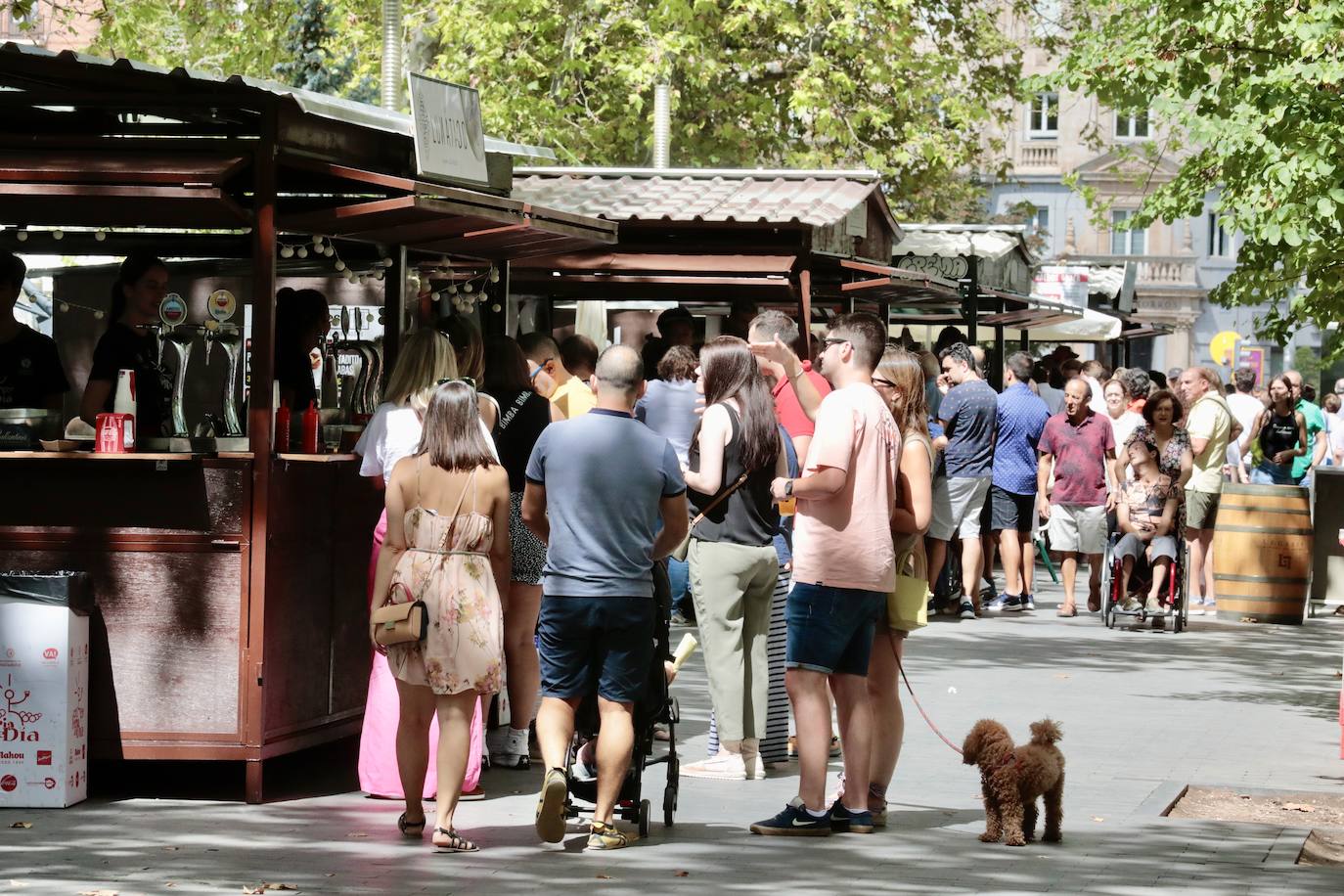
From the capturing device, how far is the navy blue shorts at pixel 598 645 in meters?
7.14

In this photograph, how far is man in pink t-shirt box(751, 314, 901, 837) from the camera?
24.4ft

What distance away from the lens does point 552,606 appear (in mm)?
7195

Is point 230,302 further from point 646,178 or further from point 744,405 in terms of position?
point 646,178

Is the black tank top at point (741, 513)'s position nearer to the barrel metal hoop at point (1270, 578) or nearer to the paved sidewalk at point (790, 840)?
the paved sidewalk at point (790, 840)

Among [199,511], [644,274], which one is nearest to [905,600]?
[199,511]

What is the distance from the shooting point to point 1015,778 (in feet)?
24.4

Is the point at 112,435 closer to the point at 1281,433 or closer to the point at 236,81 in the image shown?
the point at 236,81

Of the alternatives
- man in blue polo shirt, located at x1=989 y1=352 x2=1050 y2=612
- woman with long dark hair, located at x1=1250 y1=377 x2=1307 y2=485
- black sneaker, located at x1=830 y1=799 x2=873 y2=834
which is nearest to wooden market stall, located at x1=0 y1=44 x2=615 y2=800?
black sneaker, located at x1=830 y1=799 x2=873 y2=834

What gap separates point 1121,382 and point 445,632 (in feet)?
37.7

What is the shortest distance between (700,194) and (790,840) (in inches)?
340

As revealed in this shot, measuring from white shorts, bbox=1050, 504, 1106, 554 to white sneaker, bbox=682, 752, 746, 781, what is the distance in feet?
26.3

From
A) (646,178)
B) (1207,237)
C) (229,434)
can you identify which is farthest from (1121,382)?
(1207,237)

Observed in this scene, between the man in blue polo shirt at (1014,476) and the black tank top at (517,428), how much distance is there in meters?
7.84

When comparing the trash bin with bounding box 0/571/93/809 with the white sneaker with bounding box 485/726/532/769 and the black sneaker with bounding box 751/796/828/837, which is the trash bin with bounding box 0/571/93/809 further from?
the black sneaker with bounding box 751/796/828/837
